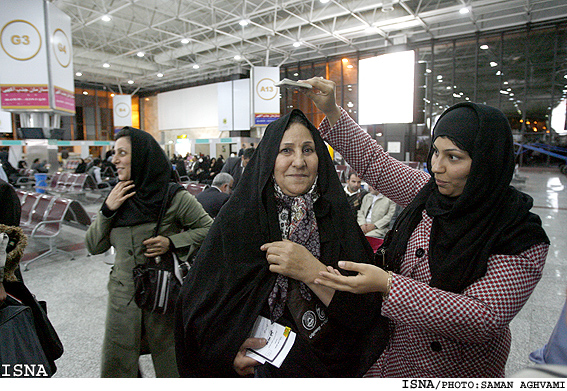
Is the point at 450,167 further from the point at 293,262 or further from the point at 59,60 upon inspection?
the point at 59,60

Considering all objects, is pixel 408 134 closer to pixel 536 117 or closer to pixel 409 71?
pixel 536 117

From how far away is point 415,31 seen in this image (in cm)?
1450

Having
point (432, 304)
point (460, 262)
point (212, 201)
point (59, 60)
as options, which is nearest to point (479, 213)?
point (460, 262)

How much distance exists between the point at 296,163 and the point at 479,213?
585 millimetres

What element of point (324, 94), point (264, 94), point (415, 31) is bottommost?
point (324, 94)

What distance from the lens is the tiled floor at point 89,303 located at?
2.47 metres

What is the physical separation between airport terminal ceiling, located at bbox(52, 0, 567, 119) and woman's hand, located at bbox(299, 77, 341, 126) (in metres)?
11.6

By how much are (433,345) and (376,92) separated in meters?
10.8

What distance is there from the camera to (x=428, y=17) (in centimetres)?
1233

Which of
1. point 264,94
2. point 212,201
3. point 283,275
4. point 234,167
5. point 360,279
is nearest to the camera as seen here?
point 360,279

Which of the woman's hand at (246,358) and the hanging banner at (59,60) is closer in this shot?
the woman's hand at (246,358)

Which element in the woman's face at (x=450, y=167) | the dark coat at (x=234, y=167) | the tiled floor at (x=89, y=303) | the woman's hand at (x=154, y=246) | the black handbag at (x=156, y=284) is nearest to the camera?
the woman's face at (x=450, y=167)

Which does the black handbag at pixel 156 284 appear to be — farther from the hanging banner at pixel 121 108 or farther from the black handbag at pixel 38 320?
the hanging banner at pixel 121 108

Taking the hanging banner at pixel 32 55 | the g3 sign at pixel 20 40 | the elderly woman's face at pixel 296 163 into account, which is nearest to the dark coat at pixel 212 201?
the elderly woman's face at pixel 296 163
